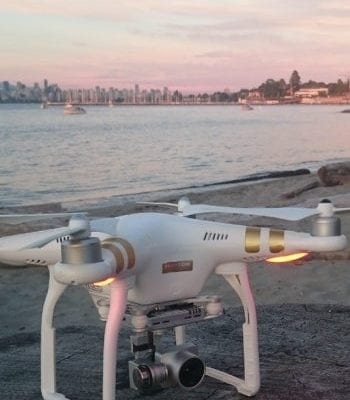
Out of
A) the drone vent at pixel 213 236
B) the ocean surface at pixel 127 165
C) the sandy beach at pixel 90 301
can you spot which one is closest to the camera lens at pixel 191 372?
the drone vent at pixel 213 236

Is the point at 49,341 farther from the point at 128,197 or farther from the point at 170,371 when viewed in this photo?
the point at 128,197

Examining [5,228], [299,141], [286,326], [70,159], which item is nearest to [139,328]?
[286,326]

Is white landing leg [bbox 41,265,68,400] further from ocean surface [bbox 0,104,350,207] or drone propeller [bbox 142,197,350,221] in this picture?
ocean surface [bbox 0,104,350,207]

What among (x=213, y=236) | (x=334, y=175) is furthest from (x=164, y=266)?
(x=334, y=175)

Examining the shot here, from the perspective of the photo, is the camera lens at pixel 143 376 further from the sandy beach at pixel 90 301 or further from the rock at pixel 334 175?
the rock at pixel 334 175

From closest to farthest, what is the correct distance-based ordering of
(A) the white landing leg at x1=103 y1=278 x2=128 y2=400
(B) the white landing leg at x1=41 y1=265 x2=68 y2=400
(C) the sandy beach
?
(A) the white landing leg at x1=103 y1=278 x2=128 y2=400 < (B) the white landing leg at x1=41 y1=265 x2=68 y2=400 < (C) the sandy beach

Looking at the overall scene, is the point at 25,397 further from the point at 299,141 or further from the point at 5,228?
the point at 299,141

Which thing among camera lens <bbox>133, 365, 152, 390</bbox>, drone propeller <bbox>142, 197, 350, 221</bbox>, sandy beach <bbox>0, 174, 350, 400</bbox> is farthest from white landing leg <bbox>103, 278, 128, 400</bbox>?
sandy beach <bbox>0, 174, 350, 400</bbox>
